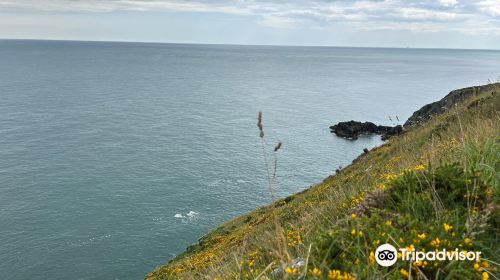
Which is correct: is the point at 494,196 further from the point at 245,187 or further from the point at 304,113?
the point at 304,113

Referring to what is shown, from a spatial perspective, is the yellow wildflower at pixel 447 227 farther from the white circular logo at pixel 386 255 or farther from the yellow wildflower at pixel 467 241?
the white circular logo at pixel 386 255

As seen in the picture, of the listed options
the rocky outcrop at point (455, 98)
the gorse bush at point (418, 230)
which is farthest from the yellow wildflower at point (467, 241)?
the rocky outcrop at point (455, 98)

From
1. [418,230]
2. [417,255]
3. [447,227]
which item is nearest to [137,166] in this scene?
[418,230]

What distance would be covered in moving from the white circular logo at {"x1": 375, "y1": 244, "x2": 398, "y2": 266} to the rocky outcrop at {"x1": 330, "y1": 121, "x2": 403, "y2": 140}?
98138mm

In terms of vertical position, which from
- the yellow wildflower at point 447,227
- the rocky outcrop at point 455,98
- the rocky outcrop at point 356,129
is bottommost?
the rocky outcrop at point 356,129

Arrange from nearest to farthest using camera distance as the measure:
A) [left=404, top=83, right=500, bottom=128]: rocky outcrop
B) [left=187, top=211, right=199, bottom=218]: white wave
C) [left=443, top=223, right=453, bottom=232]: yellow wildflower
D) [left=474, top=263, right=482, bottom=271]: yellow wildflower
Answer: [left=474, top=263, right=482, bottom=271]: yellow wildflower < [left=443, top=223, right=453, bottom=232]: yellow wildflower < [left=404, top=83, right=500, bottom=128]: rocky outcrop < [left=187, top=211, right=199, bottom=218]: white wave

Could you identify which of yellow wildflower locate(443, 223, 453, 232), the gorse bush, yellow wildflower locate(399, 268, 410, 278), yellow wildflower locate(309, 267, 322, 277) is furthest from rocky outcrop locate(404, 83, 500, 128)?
yellow wildflower locate(309, 267, 322, 277)

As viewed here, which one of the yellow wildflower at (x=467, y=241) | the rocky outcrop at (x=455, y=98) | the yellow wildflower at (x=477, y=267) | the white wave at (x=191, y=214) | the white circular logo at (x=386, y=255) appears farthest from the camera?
the white wave at (x=191, y=214)

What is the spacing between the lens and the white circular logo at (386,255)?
4160 millimetres

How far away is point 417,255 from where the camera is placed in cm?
428

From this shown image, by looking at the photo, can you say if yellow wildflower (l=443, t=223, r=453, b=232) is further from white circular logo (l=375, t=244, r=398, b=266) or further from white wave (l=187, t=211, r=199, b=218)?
white wave (l=187, t=211, r=199, b=218)

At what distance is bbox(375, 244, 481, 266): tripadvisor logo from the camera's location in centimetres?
418

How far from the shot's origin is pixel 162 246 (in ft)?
169

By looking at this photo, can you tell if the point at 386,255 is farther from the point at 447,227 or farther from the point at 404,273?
the point at 447,227
